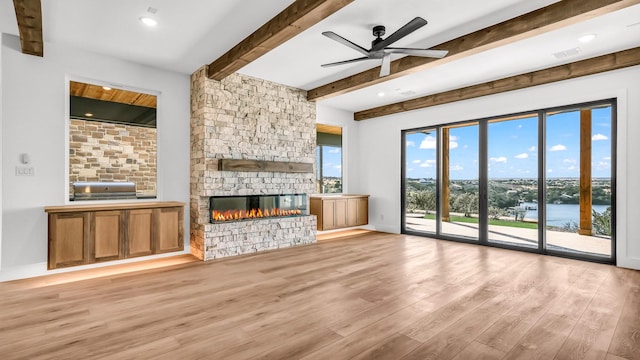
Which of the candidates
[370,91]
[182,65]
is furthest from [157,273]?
[370,91]

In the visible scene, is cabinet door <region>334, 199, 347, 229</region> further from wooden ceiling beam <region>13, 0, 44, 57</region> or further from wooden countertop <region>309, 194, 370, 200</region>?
wooden ceiling beam <region>13, 0, 44, 57</region>

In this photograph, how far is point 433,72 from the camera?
16.4 ft

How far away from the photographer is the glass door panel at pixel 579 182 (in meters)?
4.72

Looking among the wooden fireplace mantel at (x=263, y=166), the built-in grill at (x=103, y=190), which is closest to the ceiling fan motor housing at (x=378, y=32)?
the wooden fireplace mantel at (x=263, y=166)

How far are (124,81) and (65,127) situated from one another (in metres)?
1.03

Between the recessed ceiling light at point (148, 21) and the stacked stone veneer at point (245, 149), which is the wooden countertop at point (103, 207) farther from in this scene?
the recessed ceiling light at point (148, 21)

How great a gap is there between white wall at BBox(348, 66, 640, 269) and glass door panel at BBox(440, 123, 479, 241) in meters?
0.39

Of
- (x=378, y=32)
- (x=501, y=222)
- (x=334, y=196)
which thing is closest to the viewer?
(x=378, y=32)

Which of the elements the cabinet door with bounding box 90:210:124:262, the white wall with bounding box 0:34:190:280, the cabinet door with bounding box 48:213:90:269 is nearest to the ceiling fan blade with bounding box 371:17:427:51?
the white wall with bounding box 0:34:190:280

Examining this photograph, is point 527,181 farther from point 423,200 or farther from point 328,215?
point 328,215

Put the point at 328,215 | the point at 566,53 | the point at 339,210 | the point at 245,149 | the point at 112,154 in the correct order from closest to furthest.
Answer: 1. the point at 566,53
2. the point at 112,154
3. the point at 245,149
4. the point at 328,215
5. the point at 339,210

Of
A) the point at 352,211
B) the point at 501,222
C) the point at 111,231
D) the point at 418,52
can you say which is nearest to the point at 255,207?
the point at 111,231

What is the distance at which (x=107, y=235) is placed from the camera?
4.05 meters

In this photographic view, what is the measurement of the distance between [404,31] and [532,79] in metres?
3.10
